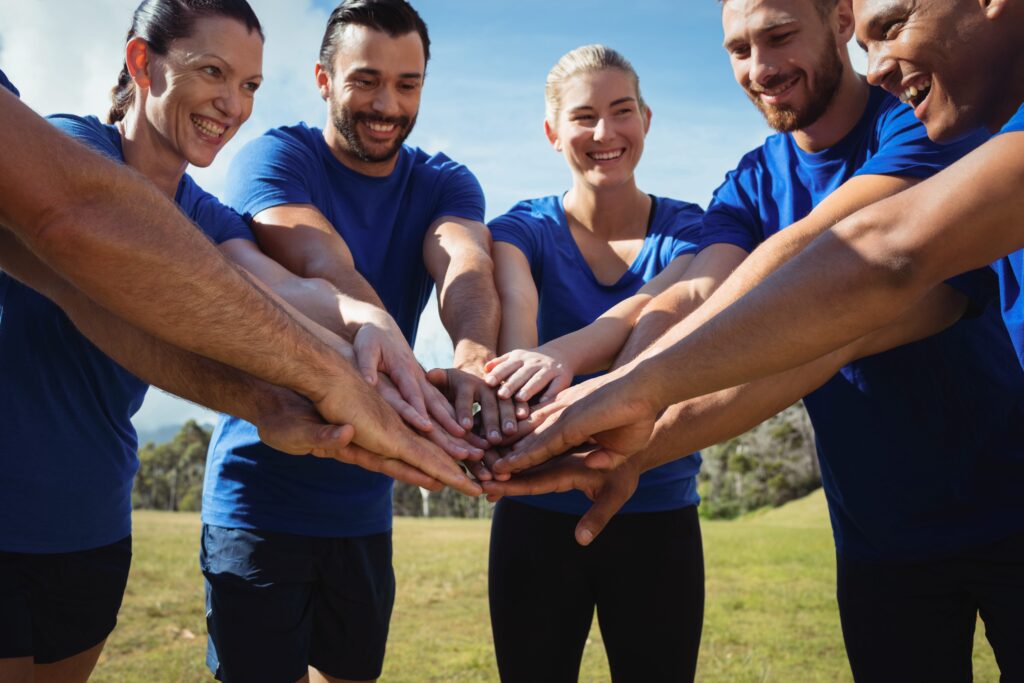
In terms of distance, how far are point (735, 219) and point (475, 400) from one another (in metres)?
1.11

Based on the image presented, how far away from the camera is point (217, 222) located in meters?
3.09

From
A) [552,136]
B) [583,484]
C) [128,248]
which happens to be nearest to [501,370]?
[583,484]

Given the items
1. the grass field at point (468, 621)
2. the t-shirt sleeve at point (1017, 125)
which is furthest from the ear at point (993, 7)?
the grass field at point (468, 621)

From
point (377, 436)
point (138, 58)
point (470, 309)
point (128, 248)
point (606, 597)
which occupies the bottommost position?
point (606, 597)

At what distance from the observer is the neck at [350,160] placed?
11.1ft

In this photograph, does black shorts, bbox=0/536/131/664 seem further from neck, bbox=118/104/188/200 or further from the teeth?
the teeth

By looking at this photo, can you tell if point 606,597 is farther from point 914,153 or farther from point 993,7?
point 993,7

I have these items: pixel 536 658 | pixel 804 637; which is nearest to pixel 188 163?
pixel 536 658

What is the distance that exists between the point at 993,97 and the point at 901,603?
1.43 meters

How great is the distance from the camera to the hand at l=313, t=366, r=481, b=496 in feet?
8.01

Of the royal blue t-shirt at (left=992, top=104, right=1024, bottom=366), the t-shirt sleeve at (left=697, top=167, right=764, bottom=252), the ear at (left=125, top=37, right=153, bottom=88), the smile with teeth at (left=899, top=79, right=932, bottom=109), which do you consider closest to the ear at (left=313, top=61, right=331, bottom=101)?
the ear at (left=125, top=37, right=153, bottom=88)

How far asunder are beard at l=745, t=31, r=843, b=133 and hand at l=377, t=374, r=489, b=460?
1528mm

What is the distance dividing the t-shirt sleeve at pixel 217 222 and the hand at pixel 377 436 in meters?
0.86

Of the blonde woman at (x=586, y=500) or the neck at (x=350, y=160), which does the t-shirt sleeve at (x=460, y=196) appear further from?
the neck at (x=350, y=160)
